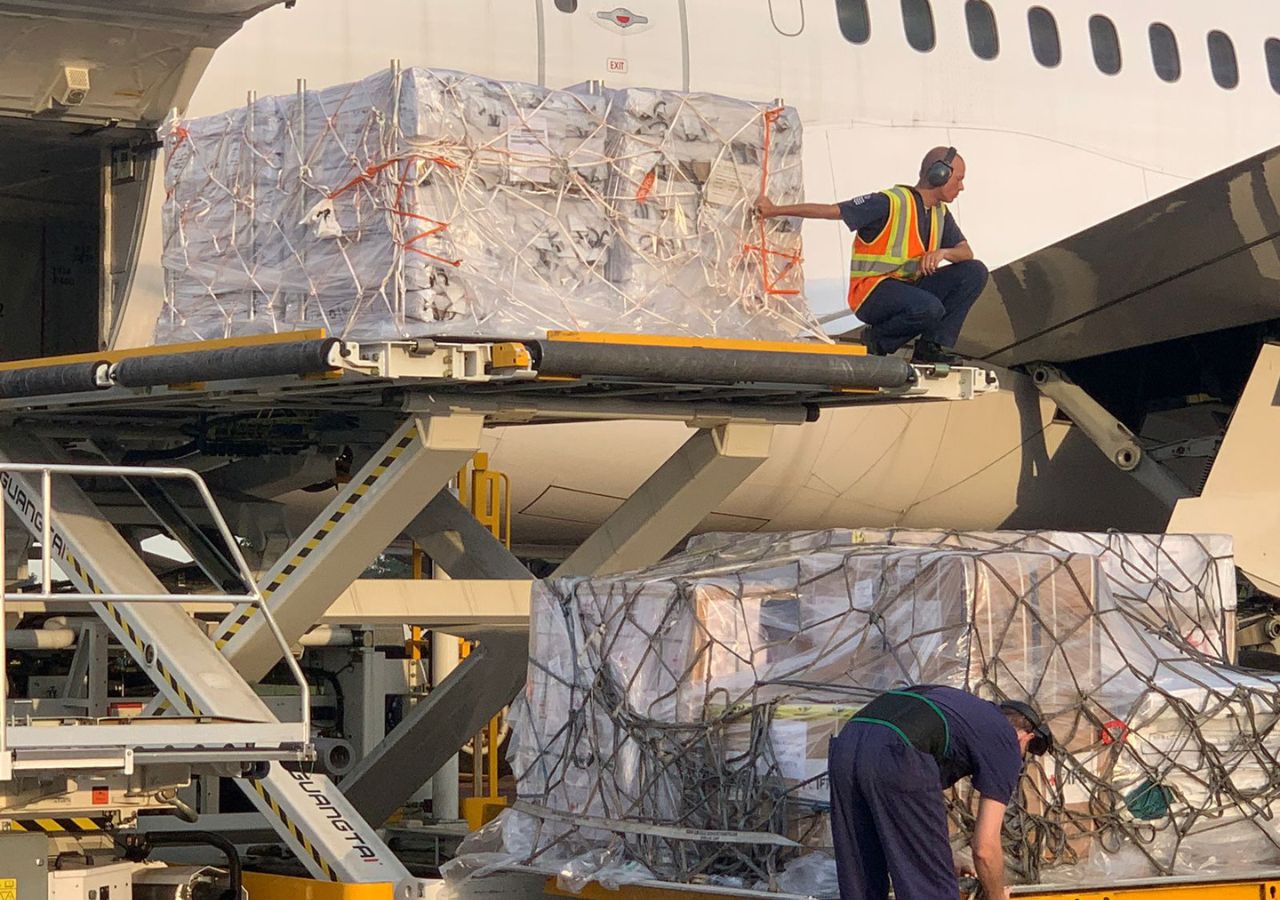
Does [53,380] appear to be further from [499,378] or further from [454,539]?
[454,539]

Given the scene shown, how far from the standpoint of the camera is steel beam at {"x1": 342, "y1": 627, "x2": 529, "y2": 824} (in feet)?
32.0

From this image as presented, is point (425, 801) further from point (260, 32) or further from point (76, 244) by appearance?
point (260, 32)

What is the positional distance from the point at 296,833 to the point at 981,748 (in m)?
3.07

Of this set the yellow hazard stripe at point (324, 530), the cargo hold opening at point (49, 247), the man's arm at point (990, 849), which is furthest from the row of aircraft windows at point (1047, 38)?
the man's arm at point (990, 849)

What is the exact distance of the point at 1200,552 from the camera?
27.6ft

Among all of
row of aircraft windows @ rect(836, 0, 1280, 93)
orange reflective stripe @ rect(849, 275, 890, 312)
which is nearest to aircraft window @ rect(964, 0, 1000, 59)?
row of aircraft windows @ rect(836, 0, 1280, 93)

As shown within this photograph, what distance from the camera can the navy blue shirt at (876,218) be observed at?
9.30m

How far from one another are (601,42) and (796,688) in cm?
528

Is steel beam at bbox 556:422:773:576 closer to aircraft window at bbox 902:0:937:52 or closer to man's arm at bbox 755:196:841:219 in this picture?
man's arm at bbox 755:196:841:219

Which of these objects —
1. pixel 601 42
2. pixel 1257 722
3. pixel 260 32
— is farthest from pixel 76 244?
pixel 1257 722

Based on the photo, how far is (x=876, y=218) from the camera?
369 inches

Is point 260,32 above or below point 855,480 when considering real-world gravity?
above

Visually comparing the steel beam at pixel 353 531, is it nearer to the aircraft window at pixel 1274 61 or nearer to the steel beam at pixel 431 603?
the steel beam at pixel 431 603

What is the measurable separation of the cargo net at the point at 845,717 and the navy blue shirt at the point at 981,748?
0.46m
